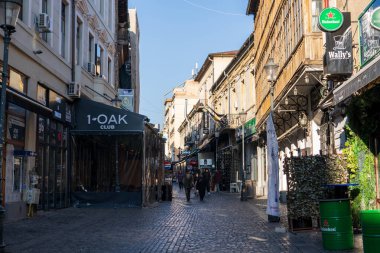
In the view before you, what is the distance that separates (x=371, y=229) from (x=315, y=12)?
409 inches

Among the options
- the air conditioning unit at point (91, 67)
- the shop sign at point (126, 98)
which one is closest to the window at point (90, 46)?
the air conditioning unit at point (91, 67)

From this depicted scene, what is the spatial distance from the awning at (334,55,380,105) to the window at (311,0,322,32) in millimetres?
5485

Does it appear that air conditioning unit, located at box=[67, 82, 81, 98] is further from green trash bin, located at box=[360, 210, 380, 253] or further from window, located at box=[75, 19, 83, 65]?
green trash bin, located at box=[360, 210, 380, 253]

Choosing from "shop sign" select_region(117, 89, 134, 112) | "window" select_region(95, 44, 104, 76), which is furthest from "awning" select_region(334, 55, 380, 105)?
"shop sign" select_region(117, 89, 134, 112)

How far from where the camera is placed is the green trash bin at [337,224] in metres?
9.45

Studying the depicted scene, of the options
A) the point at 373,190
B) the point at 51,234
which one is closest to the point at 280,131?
the point at 373,190

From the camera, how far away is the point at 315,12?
1669 cm

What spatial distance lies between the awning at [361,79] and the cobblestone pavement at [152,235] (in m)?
3.02

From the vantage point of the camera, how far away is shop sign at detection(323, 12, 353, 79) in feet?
45.4

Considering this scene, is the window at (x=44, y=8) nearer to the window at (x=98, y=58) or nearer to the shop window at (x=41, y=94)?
the shop window at (x=41, y=94)

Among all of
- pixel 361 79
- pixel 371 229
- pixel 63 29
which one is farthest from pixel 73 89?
pixel 371 229

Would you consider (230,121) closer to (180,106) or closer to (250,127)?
(250,127)

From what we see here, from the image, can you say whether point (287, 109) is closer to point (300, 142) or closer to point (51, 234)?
point (300, 142)

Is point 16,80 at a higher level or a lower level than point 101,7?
lower
